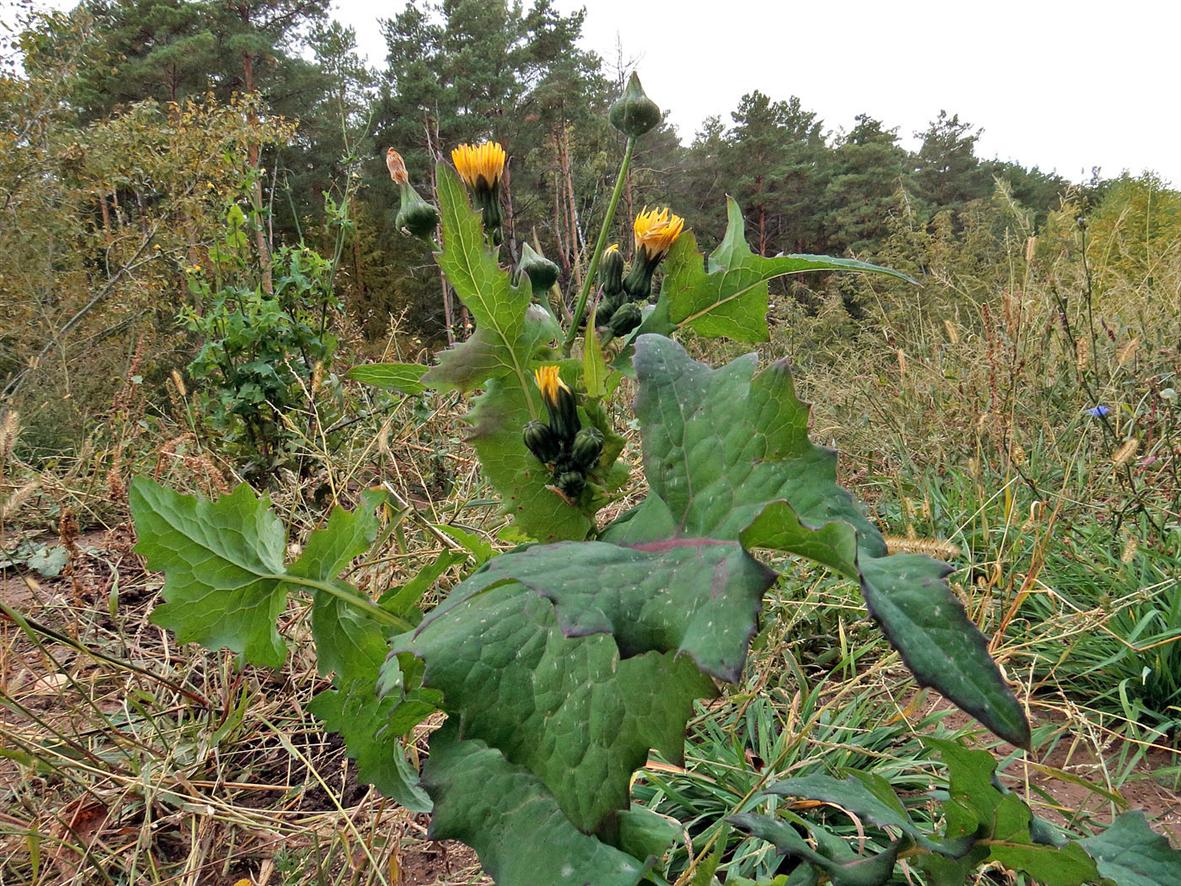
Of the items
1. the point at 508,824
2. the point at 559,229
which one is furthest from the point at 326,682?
the point at 559,229

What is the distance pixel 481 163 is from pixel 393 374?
0.31 m

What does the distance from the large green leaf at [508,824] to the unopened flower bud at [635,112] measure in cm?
79

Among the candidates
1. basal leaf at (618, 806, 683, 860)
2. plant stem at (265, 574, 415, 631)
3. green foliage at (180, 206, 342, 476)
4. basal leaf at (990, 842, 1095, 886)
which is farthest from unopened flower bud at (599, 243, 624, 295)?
green foliage at (180, 206, 342, 476)

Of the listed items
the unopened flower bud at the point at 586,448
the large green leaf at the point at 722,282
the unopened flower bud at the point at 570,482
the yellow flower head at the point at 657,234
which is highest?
the yellow flower head at the point at 657,234

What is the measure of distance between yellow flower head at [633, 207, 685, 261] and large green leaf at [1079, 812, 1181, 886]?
796 millimetres

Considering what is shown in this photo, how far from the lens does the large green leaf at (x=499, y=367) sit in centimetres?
64

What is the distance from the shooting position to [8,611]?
3.51ft

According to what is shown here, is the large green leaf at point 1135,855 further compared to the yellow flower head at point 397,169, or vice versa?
the yellow flower head at point 397,169

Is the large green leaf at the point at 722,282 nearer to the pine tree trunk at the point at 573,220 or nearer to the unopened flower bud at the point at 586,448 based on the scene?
the unopened flower bud at the point at 586,448

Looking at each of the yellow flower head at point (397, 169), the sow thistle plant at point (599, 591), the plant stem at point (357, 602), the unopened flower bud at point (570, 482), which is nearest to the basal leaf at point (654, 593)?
the sow thistle plant at point (599, 591)

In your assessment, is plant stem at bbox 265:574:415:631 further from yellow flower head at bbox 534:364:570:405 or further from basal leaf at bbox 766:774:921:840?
basal leaf at bbox 766:774:921:840

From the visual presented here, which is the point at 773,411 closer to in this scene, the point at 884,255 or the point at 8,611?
the point at 8,611

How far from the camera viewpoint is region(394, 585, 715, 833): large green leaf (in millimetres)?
517

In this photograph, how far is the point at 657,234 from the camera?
799 millimetres
